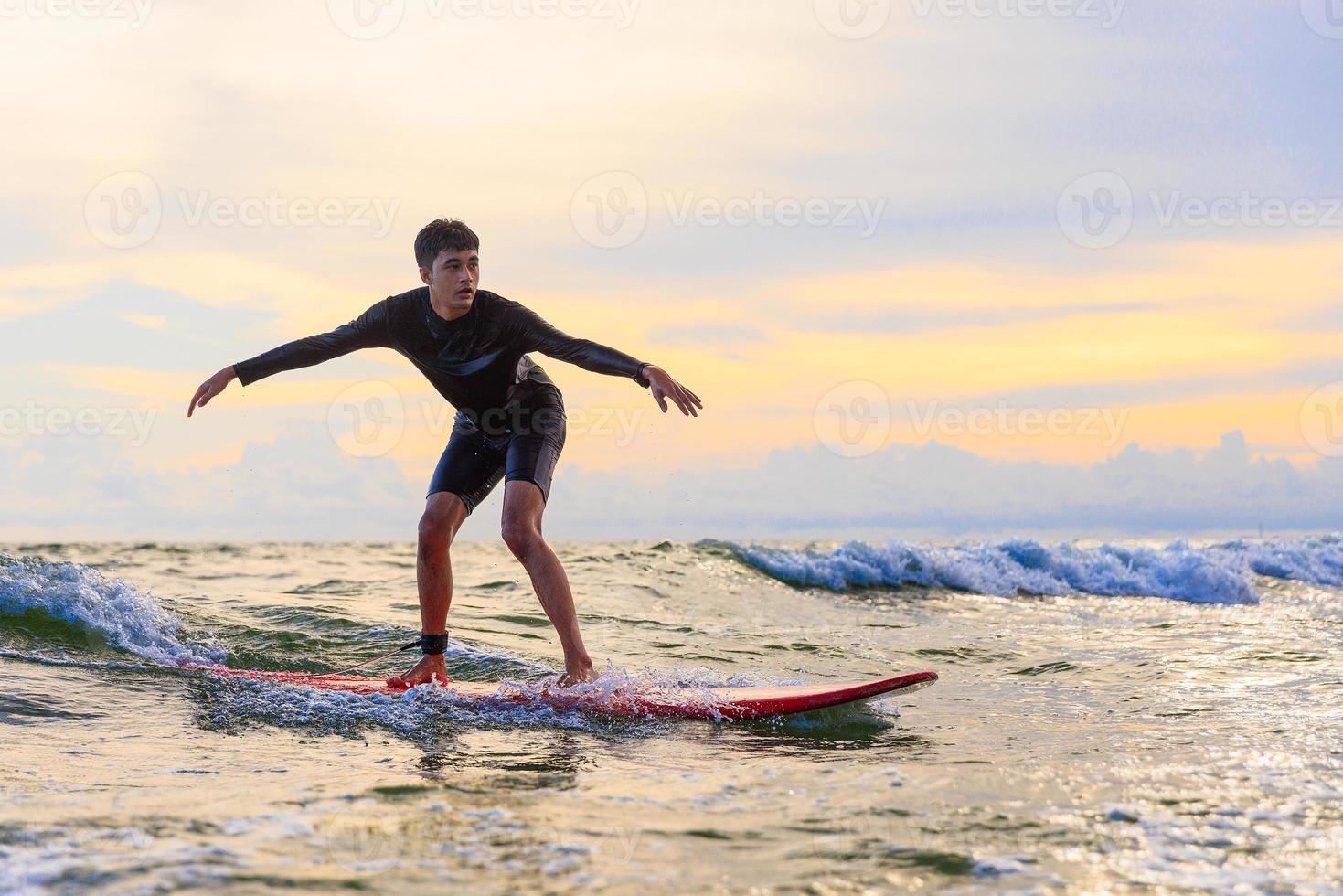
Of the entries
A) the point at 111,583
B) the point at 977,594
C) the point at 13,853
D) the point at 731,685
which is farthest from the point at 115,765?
the point at 977,594

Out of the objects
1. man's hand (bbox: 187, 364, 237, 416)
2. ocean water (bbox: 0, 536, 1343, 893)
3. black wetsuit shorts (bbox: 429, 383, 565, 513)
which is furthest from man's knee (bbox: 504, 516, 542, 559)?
man's hand (bbox: 187, 364, 237, 416)

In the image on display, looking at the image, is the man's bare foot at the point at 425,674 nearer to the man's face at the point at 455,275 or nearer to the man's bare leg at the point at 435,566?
the man's bare leg at the point at 435,566

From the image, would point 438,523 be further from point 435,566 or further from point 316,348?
point 316,348

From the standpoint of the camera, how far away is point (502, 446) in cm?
635

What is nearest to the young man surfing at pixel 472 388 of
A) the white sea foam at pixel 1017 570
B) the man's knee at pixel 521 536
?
the man's knee at pixel 521 536

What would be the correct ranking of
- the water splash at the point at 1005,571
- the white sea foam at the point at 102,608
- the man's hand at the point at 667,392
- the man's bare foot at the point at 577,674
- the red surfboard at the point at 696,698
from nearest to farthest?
the man's hand at the point at 667,392
the red surfboard at the point at 696,698
the man's bare foot at the point at 577,674
the white sea foam at the point at 102,608
the water splash at the point at 1005,571

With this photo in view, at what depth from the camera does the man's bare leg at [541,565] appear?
583 cm

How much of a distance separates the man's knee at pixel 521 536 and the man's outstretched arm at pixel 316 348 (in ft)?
4.28

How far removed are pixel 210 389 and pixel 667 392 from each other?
2539 mm

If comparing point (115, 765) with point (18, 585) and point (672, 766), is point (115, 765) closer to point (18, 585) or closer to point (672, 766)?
point (672, 766)

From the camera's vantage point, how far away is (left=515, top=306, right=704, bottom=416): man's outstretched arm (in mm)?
5262

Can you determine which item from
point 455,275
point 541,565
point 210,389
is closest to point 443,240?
point 455,275

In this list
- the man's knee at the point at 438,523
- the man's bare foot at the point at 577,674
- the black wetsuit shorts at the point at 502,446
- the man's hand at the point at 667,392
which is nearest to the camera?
the man's hand at the point at 667,392

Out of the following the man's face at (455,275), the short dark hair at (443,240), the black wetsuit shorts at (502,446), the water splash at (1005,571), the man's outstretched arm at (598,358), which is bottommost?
the water splash at (1005,571)
